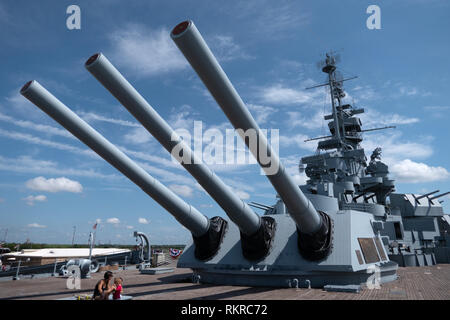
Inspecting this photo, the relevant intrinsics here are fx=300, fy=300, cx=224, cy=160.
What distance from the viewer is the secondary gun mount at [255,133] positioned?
3.54 meters

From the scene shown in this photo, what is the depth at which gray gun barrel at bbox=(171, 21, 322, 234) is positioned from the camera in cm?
349

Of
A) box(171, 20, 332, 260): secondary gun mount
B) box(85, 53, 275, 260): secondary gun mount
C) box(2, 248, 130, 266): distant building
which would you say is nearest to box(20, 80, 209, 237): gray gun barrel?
box(85, 53, 275, 260): secondary gun mount

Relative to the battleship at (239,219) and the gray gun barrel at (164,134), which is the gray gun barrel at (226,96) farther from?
the gray gun barrel at (164,134)

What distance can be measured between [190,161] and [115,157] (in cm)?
170

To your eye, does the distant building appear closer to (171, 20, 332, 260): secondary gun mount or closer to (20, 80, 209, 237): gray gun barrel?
(20, 80, 209, 237): gray gun barrel

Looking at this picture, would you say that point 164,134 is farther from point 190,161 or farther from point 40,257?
point 40,257

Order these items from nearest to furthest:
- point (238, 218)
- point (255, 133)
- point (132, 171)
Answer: point (255, 133)
point (132, 171)
point (238, 218)

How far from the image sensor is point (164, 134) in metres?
5.02

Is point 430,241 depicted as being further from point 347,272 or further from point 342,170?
point 347,272

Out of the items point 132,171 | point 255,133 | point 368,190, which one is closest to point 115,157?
point 132,171

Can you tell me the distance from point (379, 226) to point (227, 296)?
586 cm
